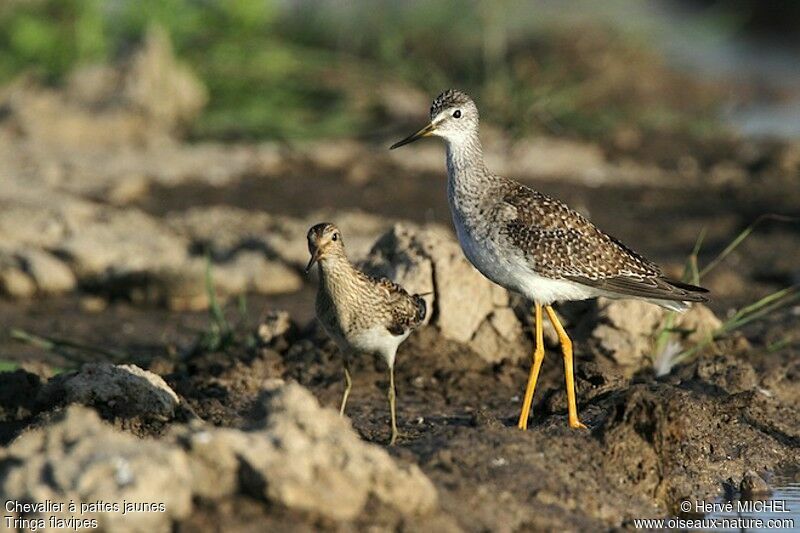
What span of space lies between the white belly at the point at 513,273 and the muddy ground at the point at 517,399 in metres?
0.64

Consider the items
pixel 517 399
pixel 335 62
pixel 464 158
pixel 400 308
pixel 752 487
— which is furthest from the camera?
pixel 335 62

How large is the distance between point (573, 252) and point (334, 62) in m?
9.55

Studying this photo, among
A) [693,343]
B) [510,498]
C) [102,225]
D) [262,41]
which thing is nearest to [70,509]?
[510,498]

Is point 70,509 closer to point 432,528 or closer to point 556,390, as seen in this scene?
point 432,528

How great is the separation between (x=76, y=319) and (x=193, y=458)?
528cm

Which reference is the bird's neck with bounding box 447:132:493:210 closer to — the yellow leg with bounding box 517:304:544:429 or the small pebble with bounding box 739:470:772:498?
the yellow leg with bounding box 517:304:544:429

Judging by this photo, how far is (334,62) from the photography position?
17.1m

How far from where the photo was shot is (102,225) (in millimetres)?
11969

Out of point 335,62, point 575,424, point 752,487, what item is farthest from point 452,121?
point 335,62

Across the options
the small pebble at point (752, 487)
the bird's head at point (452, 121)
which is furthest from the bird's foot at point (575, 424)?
the bird's head at point (452, 121)

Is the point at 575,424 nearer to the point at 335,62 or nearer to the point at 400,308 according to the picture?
the point at 400,308

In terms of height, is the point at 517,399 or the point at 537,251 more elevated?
the point at 537,251

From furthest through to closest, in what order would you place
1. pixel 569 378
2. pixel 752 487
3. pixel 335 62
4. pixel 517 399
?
1. pixel 335 62
2. pixel 517 399
3. pixel 569 378
4. pixel 752 487

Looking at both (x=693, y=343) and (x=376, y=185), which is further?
(x=376, y=185)
